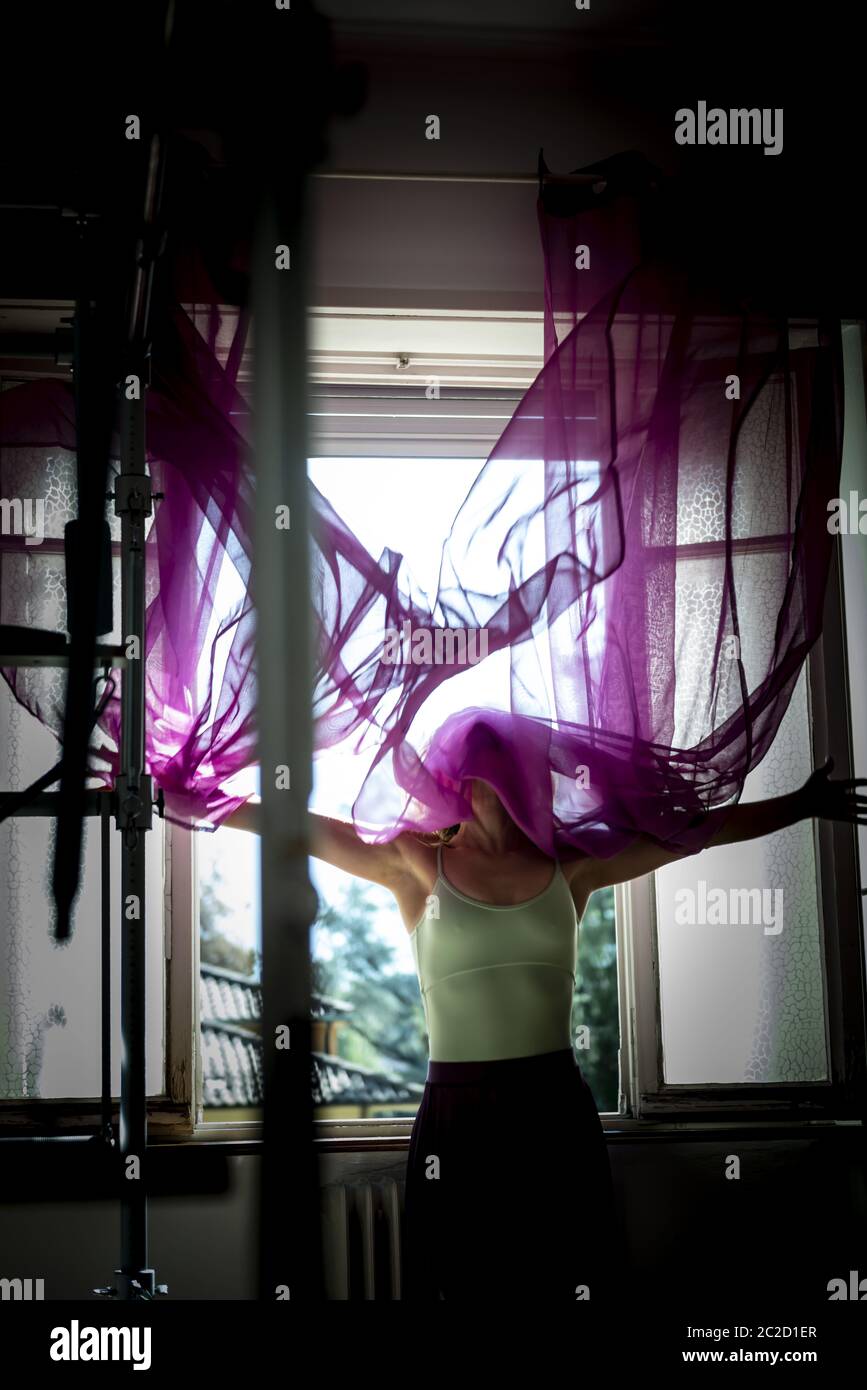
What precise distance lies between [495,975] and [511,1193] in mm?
309

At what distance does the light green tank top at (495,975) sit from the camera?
166cm

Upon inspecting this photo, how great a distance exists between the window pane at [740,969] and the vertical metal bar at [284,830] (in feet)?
2.60

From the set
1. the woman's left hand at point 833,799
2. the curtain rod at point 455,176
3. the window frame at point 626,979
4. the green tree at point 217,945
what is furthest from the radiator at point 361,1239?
the green tree at point 217,945

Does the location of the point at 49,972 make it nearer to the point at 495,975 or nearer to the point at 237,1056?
the point at 495,975

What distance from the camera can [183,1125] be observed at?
1.99 meters

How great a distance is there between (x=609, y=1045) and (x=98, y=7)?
986 centimetres

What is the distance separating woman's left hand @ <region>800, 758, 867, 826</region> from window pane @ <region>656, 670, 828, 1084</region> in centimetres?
43

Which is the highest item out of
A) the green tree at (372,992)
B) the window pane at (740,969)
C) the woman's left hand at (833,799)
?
the woman's left hand at (833,799)

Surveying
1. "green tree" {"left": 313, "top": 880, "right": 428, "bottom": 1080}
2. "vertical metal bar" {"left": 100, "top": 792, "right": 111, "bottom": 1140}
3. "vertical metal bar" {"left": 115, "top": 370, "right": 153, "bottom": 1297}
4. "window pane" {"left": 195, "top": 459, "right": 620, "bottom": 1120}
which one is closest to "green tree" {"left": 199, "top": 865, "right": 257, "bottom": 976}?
"window pane" {"left": 195, "top": 459, "right": 620, "bottom": 1120}

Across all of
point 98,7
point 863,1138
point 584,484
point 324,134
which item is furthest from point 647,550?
point 98,7

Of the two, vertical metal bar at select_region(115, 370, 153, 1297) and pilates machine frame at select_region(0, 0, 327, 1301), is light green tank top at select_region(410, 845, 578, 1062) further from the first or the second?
vertical metal bar at select_region(115, 370, 153, 1297)

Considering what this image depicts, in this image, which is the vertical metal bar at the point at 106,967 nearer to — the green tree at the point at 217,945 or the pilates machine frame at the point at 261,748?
the pilates machine frame at the point at 261,748

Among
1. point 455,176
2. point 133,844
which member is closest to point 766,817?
point 133,844
